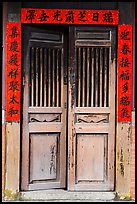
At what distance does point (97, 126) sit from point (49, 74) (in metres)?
1.07

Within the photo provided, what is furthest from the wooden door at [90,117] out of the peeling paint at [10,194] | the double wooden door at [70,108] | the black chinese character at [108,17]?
the peeling paint at [10,194]

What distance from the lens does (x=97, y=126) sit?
664 cm

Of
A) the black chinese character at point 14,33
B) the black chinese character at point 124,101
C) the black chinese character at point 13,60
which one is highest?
the black chinese character at point 14,33

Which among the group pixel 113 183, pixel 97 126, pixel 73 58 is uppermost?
pixel 73 58

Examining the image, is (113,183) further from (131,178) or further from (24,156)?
(24,156)

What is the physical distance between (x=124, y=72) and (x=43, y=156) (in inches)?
68.5

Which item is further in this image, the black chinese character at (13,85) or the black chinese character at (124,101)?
the black chinese character at (124,101)

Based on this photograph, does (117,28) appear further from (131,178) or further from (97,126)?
(131,178)

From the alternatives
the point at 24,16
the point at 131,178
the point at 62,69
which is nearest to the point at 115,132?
the point at 131,178

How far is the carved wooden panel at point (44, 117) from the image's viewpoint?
6.63m

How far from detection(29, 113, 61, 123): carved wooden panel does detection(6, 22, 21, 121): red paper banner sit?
0.26 m

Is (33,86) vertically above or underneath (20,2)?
underneath

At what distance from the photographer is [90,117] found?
6.67 meters

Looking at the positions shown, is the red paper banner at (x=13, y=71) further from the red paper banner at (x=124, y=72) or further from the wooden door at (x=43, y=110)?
the red paper banner at (x=124, y=72)
